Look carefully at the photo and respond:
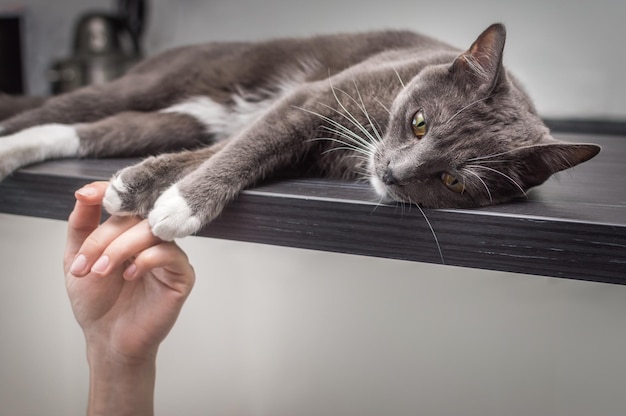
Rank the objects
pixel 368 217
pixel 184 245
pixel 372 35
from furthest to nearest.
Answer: pixel 372 35 → pixel 184 245 → pixel 368 217

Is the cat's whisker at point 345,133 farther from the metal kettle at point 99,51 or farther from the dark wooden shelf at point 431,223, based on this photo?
the metal kettle at point 99,51

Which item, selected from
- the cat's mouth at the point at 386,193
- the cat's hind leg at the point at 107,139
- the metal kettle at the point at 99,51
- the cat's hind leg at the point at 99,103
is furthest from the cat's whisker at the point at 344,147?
the metal kettle at the point at 99,51

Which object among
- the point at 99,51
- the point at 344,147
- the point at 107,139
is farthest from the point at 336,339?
the point at 99,51

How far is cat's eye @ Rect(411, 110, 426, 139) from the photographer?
3.14 ft

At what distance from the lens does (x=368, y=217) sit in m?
0.80

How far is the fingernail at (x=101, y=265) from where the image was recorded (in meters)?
0.78

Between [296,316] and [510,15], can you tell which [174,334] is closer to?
[296,316]

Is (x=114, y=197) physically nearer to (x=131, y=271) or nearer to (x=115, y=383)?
(x=131, y=271)

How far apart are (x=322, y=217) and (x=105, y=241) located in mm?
295

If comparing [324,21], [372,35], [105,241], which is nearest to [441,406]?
[105,241]

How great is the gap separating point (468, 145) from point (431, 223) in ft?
0.64

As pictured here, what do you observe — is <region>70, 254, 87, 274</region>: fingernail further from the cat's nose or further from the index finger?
the cat's nose

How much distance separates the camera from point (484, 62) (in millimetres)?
948

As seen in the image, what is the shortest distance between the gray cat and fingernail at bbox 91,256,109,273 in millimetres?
77
